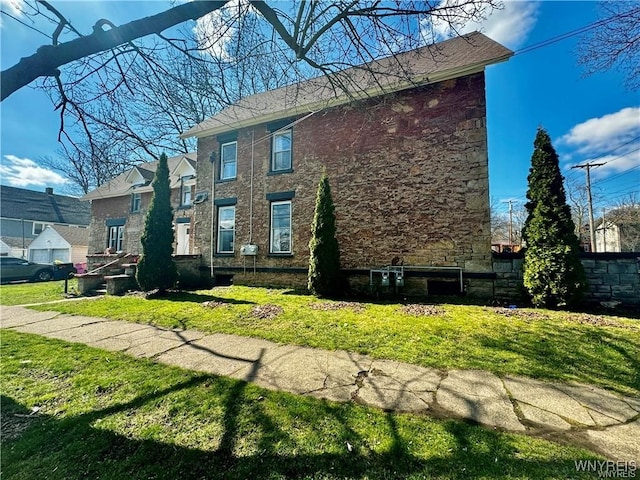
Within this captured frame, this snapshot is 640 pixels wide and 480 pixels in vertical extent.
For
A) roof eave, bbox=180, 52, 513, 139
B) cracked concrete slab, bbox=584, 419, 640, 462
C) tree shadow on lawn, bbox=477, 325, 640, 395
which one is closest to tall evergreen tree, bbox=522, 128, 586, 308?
tree shadow on lawn, bbox=477, 325, 640, 395

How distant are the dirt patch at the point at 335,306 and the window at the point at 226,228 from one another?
238 inches

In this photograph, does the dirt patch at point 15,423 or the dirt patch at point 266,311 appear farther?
the dirt patch at point 266,311

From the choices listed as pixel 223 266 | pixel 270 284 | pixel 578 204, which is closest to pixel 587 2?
pixel 270 284

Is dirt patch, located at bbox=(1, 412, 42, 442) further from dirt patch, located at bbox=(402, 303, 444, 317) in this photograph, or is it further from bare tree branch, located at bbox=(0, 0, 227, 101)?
dirt patch, located at bbox=(402, 303, 444, 317)

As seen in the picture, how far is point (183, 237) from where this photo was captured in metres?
15.5

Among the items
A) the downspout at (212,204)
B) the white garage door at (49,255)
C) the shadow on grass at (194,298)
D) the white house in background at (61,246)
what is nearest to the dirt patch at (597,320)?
the shadow on grass at (194,298)

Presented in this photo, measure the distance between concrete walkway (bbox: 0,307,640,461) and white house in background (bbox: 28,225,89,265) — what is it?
24.7m

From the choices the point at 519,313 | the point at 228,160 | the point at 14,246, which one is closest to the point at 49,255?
the point at 14,246

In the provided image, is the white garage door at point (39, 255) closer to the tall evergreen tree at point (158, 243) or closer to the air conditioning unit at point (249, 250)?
the tall evergreen tree at point (158, 243)

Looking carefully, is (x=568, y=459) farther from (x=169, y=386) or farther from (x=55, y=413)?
(x=55, y=413)

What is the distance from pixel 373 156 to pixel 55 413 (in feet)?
29.6

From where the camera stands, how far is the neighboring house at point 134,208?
15477 mm

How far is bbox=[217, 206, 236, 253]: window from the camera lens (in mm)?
11719

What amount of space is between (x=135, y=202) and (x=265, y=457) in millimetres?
20051
